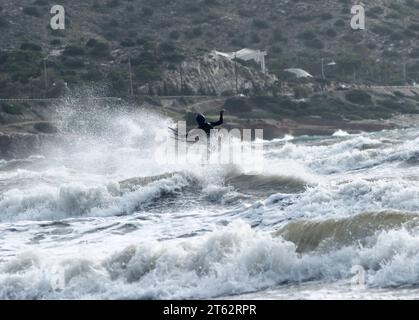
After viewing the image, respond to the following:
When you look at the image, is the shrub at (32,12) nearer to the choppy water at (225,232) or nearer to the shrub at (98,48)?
the shrub at (98,48)

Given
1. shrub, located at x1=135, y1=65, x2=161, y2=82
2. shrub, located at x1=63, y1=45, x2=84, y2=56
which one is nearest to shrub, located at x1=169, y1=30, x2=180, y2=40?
shrub, located at x1=63, y1=45, x2=84, y2=56

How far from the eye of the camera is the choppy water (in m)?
15.9

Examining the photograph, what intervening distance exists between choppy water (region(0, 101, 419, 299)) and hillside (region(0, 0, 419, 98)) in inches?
1774

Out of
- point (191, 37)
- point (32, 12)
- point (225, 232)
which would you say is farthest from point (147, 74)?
point (225, 232)

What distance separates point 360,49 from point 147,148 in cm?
5711

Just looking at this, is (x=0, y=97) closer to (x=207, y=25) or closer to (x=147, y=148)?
(x=147, y=148)

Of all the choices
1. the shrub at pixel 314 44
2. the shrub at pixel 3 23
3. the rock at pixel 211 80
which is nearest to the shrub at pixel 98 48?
the rock at pixel 211 80

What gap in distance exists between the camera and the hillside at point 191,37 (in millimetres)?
80562

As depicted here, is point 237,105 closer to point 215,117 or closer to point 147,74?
point 215,117

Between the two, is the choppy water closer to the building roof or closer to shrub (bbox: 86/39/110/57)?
the building roof

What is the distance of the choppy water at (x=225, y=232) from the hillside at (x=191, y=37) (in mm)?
45058

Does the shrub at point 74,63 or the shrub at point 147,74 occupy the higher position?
the shrub at point 74,63

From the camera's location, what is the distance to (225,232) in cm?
1745
